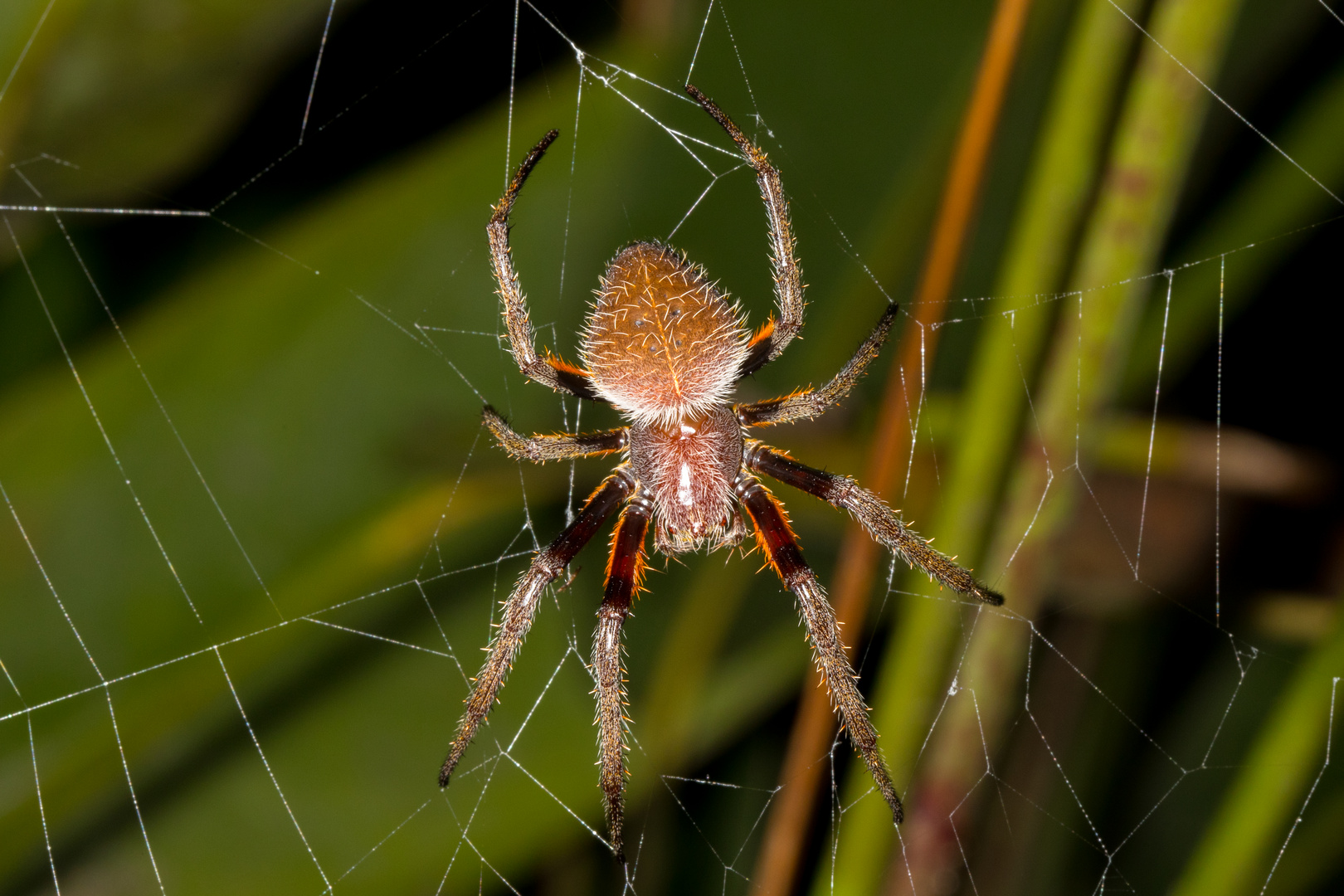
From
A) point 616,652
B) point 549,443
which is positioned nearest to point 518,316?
point 549,443

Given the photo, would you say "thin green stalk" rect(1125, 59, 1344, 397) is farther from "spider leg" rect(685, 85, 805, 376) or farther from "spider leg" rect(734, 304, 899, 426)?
"spider leg" rect(685, 85, 805, 376)

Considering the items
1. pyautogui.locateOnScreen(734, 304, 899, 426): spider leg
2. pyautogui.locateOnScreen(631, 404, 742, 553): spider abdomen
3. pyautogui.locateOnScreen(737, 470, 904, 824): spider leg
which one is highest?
pyautogui.locateOnScreen(734, 304, 899, 426): spider leg

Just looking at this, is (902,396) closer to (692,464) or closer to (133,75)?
(692,464)

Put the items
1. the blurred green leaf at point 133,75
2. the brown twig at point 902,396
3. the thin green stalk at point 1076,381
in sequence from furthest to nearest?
the blurred green leaf at point 133,75 → the brown twig at point 902,396 → the thin green stalk at point 1076,381

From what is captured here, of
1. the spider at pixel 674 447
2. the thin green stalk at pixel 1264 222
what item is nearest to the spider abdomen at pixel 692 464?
the spider at pixel 674 447

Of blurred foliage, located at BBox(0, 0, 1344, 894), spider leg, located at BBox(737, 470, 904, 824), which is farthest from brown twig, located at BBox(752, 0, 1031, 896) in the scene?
blurred foliage, located at BBox(0, 0, 1344, 894)

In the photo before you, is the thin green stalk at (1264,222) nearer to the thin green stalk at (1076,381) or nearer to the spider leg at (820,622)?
the thin green stalk at (1076,381)
